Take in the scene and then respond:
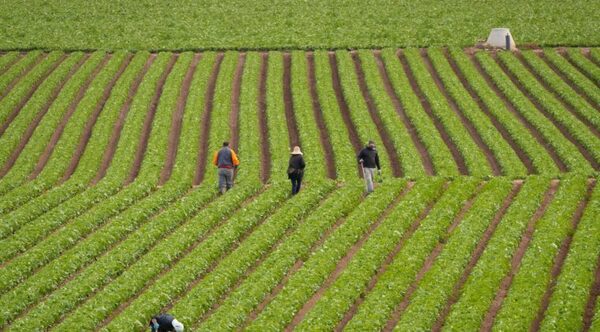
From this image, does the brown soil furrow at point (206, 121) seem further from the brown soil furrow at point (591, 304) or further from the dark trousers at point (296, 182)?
the brown soil furrow at point (591, 304)

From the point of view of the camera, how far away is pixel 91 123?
149 feet

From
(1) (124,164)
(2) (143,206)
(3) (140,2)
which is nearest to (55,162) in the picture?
(1) (124,164)

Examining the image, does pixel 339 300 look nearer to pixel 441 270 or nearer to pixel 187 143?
pixel 441 270

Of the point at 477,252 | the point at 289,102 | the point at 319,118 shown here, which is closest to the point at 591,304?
the point at 477,252

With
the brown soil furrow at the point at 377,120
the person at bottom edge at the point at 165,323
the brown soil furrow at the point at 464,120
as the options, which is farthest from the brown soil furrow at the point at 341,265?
the brown soil furrow at the point at 464,120

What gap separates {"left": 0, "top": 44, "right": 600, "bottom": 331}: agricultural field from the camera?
2333 cm

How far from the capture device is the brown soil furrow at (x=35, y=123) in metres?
40.1

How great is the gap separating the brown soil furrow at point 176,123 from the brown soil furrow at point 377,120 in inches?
401

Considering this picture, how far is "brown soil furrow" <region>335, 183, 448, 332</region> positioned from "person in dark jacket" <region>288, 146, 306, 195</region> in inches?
199

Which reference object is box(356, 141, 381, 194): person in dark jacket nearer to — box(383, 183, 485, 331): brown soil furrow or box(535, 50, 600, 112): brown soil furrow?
box(383, 183, 485, 331): brown soil furrow

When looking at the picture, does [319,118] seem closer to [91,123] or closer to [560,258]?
[91,123]

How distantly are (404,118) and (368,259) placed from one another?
65.4 ft

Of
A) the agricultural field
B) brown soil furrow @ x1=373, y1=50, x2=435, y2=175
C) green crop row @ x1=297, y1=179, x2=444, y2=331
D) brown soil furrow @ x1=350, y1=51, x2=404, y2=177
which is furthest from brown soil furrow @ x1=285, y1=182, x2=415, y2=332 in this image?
brown soil furrow @ x1=373, y1=50, x2=435, y2=175

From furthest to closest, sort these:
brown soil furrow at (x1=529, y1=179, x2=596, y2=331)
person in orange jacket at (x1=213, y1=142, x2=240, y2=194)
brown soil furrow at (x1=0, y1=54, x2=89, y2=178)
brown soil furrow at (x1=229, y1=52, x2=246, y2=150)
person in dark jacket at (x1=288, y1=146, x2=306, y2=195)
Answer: brown soil furrow at (x1=229, y1=52, x2=246, y2=150) < brown soil furrow at (x1=0, y1=54, x2=89, y2=178) < person in orange jacket at (x1=213, y1=142, x2=240, y2=194) < person in dark jacket at (x1=288, y1=146, x2=306, y2=195) < brown soil furrow at (x1=529, y1=179, x2=596, y2=331)
